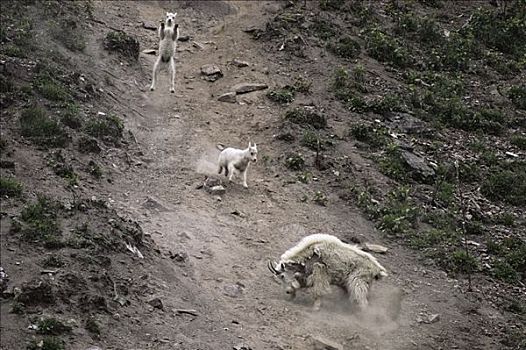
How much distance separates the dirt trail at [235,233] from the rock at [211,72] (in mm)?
255

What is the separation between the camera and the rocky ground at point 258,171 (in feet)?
34.6

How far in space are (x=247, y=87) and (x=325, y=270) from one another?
32.3 feet

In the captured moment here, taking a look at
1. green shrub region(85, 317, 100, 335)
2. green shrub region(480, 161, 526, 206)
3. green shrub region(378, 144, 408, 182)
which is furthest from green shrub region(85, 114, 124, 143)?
green shrub region(480, 161, 526, 206)

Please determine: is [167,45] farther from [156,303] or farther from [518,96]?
[518,96]

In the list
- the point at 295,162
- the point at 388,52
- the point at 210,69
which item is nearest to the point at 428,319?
the point at 295,162

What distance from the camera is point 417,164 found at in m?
17.8

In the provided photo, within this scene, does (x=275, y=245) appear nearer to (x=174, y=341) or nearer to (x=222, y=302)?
(x=222, y=302)

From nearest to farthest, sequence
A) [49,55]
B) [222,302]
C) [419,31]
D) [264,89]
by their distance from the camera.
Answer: [222,302] → [49,55] → [264,89] → [419,31]

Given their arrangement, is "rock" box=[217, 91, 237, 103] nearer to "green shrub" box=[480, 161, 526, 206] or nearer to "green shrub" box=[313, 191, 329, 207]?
"green shrub" box=[313, 191, 329, 207]

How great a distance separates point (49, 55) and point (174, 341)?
1100 cm

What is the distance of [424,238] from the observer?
1480cm

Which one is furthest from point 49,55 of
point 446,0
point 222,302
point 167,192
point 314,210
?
point 446,0

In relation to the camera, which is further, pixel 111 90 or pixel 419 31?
pixel 419 31

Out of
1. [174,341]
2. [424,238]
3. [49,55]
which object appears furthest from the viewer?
[49,55]
